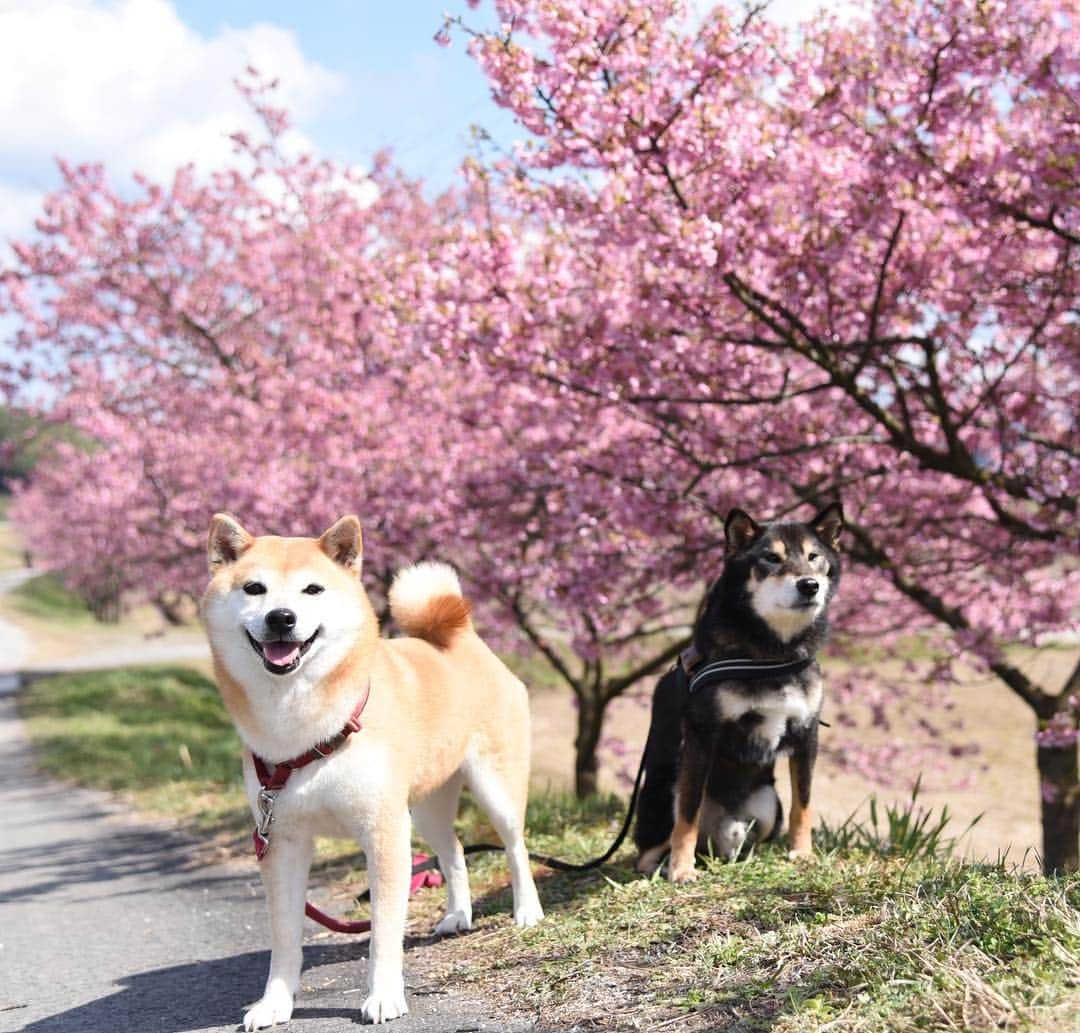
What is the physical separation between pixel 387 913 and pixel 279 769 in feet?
2.00

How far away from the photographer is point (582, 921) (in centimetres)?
437

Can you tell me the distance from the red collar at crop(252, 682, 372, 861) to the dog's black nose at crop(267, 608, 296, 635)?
41cm

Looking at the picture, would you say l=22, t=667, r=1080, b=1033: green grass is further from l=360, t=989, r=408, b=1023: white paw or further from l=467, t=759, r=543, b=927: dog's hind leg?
l=360, t=989, r=408, b=1023: white paw

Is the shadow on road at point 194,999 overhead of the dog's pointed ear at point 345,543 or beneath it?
beneath

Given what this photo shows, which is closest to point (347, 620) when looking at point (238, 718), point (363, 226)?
point (238, 718)

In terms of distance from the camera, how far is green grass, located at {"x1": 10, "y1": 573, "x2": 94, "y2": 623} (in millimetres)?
54281

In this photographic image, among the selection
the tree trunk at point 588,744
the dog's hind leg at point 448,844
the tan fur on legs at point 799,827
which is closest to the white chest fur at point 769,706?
the tan fur on legs at point 799,827

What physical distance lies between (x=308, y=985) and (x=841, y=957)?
2099mm

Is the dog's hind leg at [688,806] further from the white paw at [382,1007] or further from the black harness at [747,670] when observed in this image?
the white paw at [382,1007]

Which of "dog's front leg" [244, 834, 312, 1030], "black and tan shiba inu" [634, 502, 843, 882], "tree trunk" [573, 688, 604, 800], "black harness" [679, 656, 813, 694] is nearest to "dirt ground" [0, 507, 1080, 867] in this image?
"tree trunk" [573, 688, 604, 800]

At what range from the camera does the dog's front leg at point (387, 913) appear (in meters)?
3.66

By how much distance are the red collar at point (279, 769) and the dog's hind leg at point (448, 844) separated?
38.4 inches

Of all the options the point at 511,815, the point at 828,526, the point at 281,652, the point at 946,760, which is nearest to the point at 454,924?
the point at 511,815

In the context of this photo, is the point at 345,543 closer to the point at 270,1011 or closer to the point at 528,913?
the point at 270,1011
